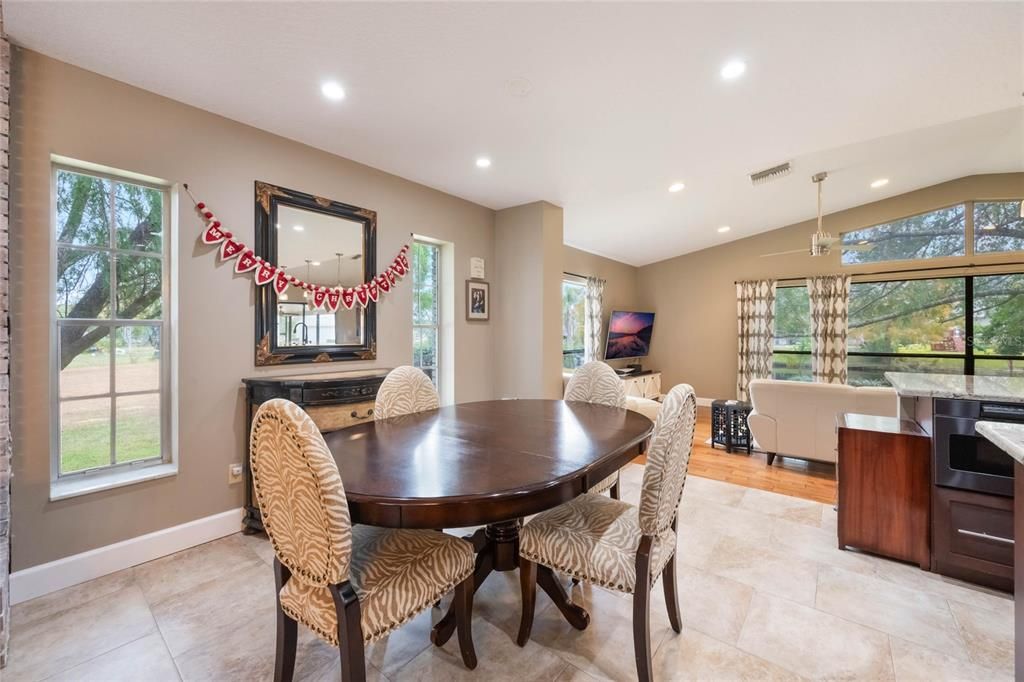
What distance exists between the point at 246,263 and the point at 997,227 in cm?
806

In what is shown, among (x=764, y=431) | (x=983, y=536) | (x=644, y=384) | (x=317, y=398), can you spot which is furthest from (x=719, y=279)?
(x=317, y=398)

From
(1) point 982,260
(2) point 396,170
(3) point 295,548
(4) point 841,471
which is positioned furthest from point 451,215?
(1) point 982,260

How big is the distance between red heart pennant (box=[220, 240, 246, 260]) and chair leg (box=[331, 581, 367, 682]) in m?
2.19

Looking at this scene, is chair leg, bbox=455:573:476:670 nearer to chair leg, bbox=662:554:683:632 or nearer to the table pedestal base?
the table pedestal base

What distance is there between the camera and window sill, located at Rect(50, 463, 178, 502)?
2.01 meters

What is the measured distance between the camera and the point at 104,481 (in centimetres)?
214

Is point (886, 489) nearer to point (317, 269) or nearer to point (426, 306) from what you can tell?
point (426, 306)

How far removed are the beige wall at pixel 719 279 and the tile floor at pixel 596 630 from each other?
4.97 metres

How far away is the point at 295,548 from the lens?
3.82ft

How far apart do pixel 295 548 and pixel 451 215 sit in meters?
3.21

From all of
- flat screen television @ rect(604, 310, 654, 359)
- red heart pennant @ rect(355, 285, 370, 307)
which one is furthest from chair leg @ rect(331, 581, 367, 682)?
flat screen television @ rect(604, 310, 654, 359)

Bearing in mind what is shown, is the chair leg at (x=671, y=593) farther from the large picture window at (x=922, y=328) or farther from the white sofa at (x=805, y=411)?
the large picture window at (x=922, y=328)

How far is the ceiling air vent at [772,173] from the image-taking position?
12.1 feet

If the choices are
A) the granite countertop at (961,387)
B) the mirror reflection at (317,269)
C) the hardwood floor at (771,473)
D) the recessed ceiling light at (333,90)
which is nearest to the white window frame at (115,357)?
the mirror reflection at (317,269)
